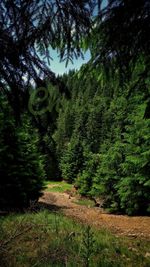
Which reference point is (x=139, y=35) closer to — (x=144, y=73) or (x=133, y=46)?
(x=133, y=46)

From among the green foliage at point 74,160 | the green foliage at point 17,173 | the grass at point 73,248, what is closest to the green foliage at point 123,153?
the green foliage at point 74,160

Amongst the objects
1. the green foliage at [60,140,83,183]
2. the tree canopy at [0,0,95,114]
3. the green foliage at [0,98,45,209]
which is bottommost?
the green foliage at [60,140,83,183]

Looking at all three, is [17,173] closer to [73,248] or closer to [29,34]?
[73,248]

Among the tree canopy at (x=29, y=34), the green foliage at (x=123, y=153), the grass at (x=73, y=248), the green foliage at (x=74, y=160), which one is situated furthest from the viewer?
the green foliage at (x=74, y=160)

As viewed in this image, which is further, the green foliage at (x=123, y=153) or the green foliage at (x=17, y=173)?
the green foliage at (x=17, y=173)

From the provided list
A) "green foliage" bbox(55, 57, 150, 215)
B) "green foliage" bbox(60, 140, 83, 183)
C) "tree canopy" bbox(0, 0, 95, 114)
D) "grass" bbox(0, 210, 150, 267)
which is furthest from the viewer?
"green foliage" bbox(60, 140, 83, 183)

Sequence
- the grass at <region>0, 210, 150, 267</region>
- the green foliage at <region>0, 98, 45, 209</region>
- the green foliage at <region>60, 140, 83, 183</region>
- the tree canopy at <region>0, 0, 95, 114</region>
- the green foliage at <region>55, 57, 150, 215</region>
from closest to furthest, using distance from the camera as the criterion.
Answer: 1. the tree canopy at <region>0, 0, 95, 114</region>
2. the green foliage at <region>55, 57, 150, 215</region>
3. the grass at <region>0, 210, 150, 267</region>
4. the green foliage at <region>0, 98, 45, 209</region>
5. the green foliage at <region>60, 140, 83, 183</region>

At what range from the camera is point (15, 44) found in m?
3.87

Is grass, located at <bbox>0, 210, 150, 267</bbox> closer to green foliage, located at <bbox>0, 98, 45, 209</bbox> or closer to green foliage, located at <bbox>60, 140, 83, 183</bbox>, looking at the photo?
green foliage, located at <bbox>0, 98, 45, 209</bbox>

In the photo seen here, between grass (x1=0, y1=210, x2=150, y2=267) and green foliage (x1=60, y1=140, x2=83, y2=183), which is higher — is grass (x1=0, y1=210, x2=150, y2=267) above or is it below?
above

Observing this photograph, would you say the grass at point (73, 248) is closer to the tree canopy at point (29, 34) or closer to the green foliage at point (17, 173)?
the tree canopy at point (29, 34)

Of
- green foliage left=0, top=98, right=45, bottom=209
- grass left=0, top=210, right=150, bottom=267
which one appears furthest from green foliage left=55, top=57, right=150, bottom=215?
green foliage left=0, top=98, right=45, bottom=209

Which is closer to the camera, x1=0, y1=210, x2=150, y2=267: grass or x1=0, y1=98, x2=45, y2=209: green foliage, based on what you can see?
x1=0, y1=210, x2=150, y2=267: grass

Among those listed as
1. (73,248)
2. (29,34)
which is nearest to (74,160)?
(73,248)
